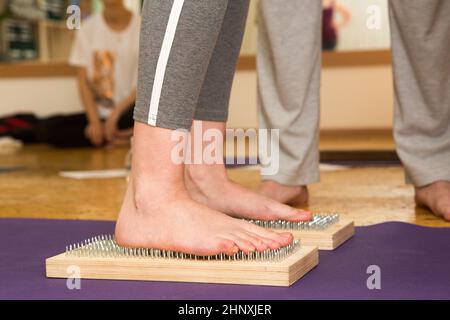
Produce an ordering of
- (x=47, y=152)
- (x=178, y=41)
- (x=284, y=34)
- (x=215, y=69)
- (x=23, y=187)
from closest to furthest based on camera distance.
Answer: (x=178, y=41) → (x=215, y=69) → (x=284, y=34) → (x=23, y=187) → (x=47, y=152)

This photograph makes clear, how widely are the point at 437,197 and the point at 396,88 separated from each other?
0.78 feet

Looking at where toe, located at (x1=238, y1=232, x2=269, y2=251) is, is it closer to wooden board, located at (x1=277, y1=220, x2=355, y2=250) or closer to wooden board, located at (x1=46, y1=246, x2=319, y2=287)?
wooden board, located at (x1=46, y1=246, x2=319, y2=287)

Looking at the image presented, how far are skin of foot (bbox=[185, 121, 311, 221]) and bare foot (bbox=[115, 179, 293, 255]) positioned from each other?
8.1 inches

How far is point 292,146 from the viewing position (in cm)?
157

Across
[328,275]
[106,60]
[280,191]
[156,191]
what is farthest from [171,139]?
[106,60]

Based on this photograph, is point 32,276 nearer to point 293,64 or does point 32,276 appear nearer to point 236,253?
point 236,253

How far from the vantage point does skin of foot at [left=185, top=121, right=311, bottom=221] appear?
3.92 ft

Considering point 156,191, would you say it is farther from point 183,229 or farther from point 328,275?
point 328,275

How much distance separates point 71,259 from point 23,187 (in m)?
1.27

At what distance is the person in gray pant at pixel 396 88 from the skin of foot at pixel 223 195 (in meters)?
0.37

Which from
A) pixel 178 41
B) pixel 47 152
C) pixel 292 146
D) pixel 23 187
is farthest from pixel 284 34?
pixel 47 152

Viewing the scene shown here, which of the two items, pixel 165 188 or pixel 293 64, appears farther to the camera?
pixel 293 64

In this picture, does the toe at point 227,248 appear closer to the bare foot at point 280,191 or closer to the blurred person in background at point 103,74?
the bare foot at point 280,191

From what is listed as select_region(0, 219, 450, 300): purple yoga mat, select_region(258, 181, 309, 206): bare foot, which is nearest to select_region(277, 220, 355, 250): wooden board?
select_region(0, 219, 450, 300): purple yoga mat
